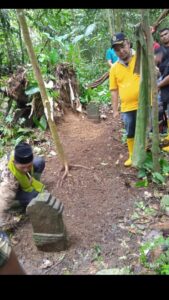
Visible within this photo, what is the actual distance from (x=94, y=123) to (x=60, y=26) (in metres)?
3.72

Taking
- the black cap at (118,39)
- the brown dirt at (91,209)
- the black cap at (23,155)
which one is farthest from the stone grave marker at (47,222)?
the black cap at (118,39)

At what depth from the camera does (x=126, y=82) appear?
15.4 feet

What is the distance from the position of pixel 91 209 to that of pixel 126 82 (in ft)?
6.14

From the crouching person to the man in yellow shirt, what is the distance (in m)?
1.64

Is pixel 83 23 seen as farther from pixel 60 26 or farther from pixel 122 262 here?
pixel 122 262

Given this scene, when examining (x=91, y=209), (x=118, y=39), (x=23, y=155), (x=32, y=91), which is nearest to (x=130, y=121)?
(x=118, y=39)

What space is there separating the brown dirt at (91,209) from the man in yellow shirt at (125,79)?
0.93 m

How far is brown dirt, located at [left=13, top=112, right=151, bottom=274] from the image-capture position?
3.38 metres

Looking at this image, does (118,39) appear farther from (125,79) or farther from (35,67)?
(35,67)

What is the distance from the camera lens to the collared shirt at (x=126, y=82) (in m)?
4.62

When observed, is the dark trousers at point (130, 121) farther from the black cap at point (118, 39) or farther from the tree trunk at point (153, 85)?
the black cap at point (118, 39)

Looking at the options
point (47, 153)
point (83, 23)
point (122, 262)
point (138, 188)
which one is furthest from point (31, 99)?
point (83, 23)

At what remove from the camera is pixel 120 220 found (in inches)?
159
